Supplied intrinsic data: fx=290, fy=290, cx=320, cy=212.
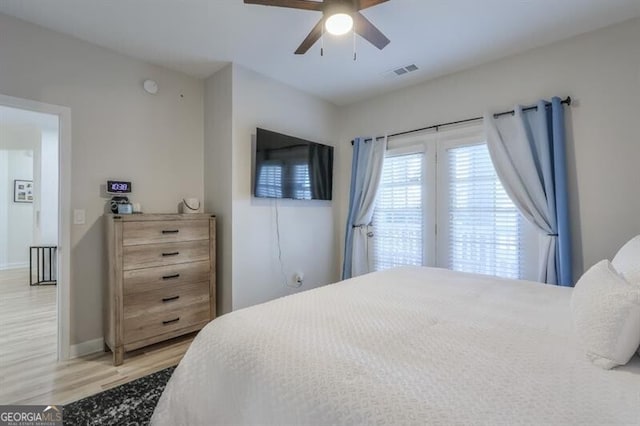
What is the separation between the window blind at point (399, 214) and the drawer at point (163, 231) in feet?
6.68

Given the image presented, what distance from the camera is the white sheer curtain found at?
3564 mm

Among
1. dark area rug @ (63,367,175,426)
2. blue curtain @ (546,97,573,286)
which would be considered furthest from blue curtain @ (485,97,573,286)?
dark area rug @ (63,367,175,426)

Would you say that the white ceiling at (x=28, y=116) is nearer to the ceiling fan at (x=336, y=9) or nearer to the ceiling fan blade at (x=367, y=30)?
the ceiling fan at (x=336, y=9)

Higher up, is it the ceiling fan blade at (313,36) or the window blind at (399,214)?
the ceiling fan blade at (313,36)

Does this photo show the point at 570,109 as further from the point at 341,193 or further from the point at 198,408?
the point at 198,408

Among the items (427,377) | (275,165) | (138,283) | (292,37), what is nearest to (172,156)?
(275,165)

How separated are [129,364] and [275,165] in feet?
7.08

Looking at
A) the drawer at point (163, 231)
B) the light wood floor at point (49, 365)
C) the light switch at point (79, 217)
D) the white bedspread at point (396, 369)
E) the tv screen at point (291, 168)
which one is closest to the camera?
the white bedspread at point (396, 369)

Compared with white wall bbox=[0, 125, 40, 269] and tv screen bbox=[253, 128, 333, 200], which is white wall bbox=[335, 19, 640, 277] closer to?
tv screen bbox=[253, 128, 333, 200]

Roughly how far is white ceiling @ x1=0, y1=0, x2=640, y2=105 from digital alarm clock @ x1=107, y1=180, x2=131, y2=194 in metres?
1.20

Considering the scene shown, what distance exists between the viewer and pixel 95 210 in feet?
8.35

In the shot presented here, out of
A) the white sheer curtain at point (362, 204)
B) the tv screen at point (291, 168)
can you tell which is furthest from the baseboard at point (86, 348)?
the white sheer curtain at point (362, 204)

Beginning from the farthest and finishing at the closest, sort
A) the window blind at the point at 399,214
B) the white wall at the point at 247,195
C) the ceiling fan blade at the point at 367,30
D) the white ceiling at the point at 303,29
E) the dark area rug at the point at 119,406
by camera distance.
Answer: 1. the window blind at the point at 399,214
2. the white wall at the point at 247,195
3. the white ceiling at the point at 303,29
4. the ceiling fan blade at the point at 367,30
5. the dark area rug at the point at 119,406

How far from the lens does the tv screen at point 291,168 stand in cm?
303
